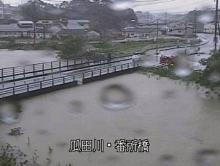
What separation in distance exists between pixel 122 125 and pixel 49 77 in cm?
700

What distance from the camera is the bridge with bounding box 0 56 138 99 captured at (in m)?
12.1

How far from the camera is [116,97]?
12.4 meters

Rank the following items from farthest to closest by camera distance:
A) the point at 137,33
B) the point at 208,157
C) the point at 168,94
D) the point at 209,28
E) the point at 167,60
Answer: the point at 209,28, the point at 137,33, the point at 167,60, the point at 168,94, the point at 208,157

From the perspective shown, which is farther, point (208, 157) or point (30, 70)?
point (30, 70)

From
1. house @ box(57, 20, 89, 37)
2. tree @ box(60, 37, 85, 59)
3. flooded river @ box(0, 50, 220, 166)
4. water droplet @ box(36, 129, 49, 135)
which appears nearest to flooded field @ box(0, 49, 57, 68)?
tree @ box(60, 37, 85, 59)

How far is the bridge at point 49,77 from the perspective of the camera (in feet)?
39.5

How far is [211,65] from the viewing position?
1282 centimetres

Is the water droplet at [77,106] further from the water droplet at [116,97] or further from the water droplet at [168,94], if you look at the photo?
the water droplet at [168,94]

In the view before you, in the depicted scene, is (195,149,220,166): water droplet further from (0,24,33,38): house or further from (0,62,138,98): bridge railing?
(0,24,33,38): house

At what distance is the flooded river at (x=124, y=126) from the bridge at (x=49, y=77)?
1.40ft

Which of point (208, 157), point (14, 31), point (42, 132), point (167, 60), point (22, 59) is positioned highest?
point (14, 31)

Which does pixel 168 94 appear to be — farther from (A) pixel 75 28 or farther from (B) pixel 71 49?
(A) pixel 75 28

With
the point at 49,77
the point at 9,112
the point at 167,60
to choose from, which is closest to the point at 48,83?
the point at 49,77

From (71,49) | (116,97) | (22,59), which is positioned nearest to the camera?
(116,97)
